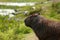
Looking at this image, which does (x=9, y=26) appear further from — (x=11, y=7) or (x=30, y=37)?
(x=11, y=7)

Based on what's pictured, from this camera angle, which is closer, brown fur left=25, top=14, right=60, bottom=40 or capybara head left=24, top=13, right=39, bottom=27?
brown fur left=25, top=14, right=60, bottom=40

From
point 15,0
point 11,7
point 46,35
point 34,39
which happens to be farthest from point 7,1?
point 46,35

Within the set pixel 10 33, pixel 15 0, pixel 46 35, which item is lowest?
pixel 15 0

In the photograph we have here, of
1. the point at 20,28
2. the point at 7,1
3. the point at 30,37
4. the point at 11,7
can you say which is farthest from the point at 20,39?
the point at 7,1

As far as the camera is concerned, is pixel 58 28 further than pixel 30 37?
No

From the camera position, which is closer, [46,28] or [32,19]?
[46,28]

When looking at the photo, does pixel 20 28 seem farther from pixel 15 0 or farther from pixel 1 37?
pixel 15 0

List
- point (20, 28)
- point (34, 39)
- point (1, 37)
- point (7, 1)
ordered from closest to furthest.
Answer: point (1, 37), point (34, 39), point (20, 28), point (7, 1)

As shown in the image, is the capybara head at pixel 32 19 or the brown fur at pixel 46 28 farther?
the capybara head at pixel 32 19

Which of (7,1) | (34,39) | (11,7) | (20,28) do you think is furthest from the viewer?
(7,1)

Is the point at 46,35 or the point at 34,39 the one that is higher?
the point at 46,35
